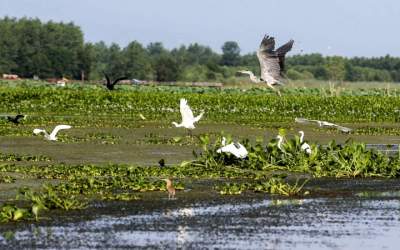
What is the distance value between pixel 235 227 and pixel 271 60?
1281 cm

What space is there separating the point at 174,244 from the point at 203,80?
311ft

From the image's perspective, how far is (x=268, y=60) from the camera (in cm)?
2525

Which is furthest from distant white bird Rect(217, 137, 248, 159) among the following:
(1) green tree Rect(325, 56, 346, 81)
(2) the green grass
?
(1) green tree Rect(325, 56, 346, 81)

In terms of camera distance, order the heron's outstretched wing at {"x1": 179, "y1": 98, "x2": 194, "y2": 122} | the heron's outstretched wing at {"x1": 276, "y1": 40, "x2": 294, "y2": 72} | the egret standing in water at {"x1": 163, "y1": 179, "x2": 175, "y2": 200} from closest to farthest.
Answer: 1. the egret standing in water at {"x1": 163, "y1": 179, "x2": 175, "y2": 200}
2. the heron's outstretched wing at {"x1": 179, "y1": 98, "x2": 194, "y2": 122}
3. the heron's outstretched wing at {"x1": 276, "y1": 40, "x2": 294, "y2": 72}

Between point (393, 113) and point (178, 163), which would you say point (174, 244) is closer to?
point (178, 163)

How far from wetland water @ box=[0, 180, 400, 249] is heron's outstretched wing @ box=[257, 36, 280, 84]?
880cm

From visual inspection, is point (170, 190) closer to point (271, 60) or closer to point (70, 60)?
point (271, 60)

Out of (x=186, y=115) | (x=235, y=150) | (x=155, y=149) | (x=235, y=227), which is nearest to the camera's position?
(x=235, y=227)

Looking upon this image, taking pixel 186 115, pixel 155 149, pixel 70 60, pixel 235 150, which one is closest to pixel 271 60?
pixel 186 115

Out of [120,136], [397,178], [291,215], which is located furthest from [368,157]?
[120,136]

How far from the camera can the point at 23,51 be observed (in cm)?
10281

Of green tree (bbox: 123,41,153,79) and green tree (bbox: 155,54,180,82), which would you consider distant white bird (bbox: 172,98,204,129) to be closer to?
green tree (bbox: 123,41,153,79)

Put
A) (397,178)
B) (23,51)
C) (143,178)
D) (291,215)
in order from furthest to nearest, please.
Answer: (23,51) < (397,178) < (143,178) < (291,215)

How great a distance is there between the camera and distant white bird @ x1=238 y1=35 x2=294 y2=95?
80.1 feet
